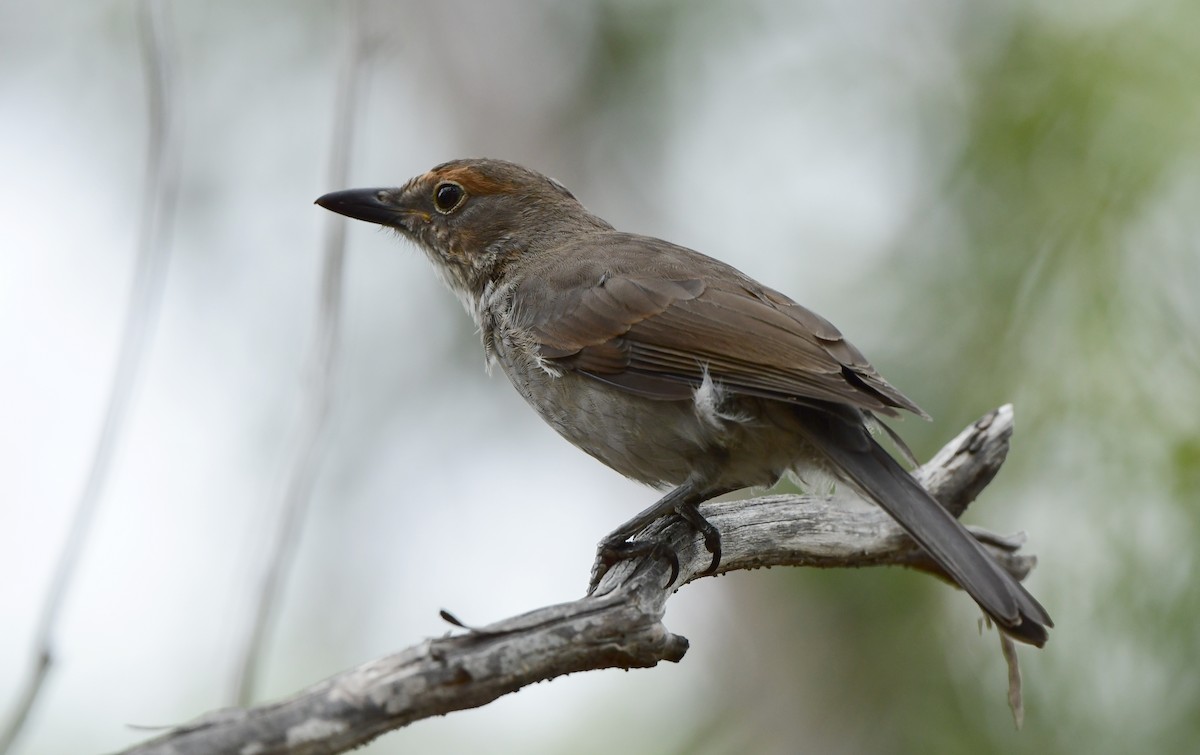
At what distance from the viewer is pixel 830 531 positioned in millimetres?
3607

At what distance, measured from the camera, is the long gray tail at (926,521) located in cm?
275

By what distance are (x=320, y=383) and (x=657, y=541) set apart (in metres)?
1.03

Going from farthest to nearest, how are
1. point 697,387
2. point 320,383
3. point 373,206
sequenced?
point 373,206
point 697,387
point 320,383

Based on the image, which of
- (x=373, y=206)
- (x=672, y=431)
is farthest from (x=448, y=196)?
(x=672, y=431)

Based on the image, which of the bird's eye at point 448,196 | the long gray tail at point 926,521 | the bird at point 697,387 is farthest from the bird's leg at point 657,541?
the bird's eye at point 448,196

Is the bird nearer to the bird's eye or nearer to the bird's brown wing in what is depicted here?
the bird's brown wing

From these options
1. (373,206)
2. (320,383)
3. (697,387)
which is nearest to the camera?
(320,383)

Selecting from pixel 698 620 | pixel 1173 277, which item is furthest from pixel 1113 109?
pixel 698 620

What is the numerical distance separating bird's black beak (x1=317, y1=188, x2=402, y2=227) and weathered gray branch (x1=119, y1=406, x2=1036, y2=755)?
174 centimetres

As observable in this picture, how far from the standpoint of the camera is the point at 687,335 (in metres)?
3.50

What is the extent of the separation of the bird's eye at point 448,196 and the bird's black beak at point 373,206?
0.16 meters

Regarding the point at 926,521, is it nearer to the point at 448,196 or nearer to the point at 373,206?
the point at 448,196

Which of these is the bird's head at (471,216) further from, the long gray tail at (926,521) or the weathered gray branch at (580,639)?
the long gray tail at (926,521)

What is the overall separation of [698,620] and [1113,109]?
3.05 metres
